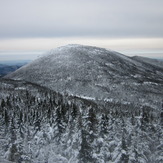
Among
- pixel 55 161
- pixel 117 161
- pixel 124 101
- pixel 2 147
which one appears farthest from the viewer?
pixel 124 101

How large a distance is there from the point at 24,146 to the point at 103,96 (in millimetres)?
158031

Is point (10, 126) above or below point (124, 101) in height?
above

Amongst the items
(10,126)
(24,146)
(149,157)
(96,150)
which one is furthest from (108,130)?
(10,126)

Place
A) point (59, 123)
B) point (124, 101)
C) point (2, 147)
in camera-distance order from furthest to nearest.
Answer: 1. point (124, 101)
2. point (59, 123)
3. point (2, 147)

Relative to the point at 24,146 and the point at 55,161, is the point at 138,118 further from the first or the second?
the point at 24,146

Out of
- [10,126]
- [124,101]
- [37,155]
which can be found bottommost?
[124,101]

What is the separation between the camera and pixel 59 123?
3734 cm

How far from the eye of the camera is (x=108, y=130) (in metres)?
33.5

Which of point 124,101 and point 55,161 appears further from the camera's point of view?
point 124,101

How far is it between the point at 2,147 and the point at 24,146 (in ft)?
12.5

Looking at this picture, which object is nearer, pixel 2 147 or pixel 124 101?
pixel 2 147

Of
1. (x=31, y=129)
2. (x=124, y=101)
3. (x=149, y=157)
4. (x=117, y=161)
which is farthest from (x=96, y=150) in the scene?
(x=124, y=101)

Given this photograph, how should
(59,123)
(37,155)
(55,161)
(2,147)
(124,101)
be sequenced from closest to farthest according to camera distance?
1. (55,161)
2. (37,155)
3. (2,147)
4. (59,123)
5. (124,101)

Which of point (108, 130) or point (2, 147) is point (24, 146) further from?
point (108, 130)
